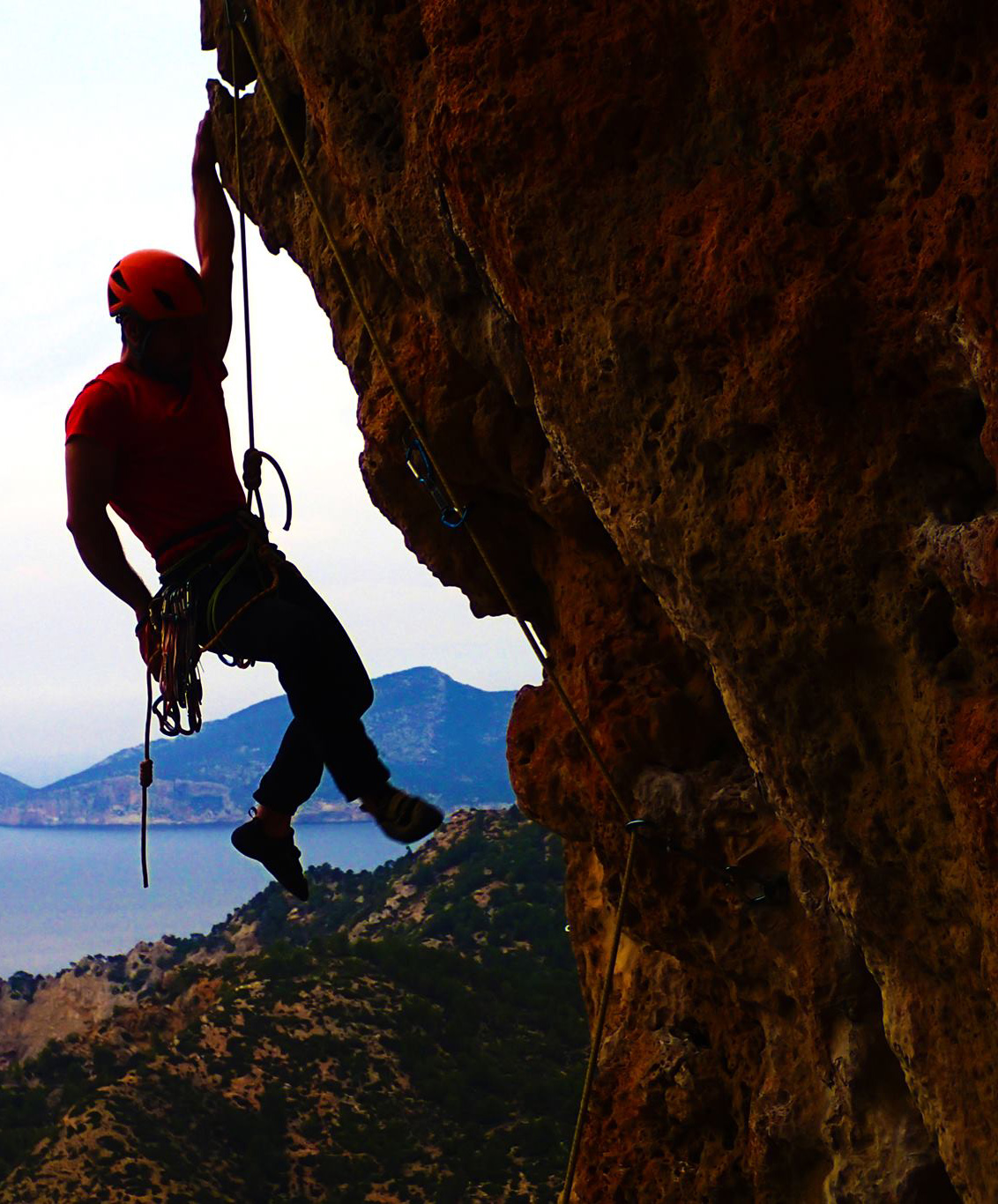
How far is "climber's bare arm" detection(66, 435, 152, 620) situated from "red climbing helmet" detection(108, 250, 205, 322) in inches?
22.8

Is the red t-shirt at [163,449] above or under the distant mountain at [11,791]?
under

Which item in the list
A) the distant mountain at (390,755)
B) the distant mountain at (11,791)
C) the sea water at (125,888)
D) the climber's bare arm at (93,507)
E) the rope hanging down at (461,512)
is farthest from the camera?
the distant mountain at (11,791)

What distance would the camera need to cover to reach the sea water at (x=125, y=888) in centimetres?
13850

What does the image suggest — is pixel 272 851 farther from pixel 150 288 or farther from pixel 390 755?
pixel 390 755

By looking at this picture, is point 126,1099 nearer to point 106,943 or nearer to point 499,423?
point 499,423

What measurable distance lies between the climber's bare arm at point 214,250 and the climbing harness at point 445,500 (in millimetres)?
429

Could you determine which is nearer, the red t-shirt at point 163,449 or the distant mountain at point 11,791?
the red t-shirt at point 163,449

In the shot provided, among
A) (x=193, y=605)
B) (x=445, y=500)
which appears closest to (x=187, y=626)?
(x=193, y=605)

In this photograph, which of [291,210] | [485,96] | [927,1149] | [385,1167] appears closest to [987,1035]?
[927,1149]

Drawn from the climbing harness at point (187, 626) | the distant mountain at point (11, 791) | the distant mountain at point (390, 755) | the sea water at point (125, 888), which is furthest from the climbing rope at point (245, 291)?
the distant mountain at point (11, 791)

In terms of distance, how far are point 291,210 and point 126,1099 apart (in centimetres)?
2326

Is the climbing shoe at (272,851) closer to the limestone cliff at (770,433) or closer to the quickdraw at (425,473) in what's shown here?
the limestone cliff at (770,433)

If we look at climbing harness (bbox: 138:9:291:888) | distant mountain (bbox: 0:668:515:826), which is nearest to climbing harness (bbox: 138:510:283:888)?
climbing harness (bbox: 138:9:291:888)

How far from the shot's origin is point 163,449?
5.49 m
